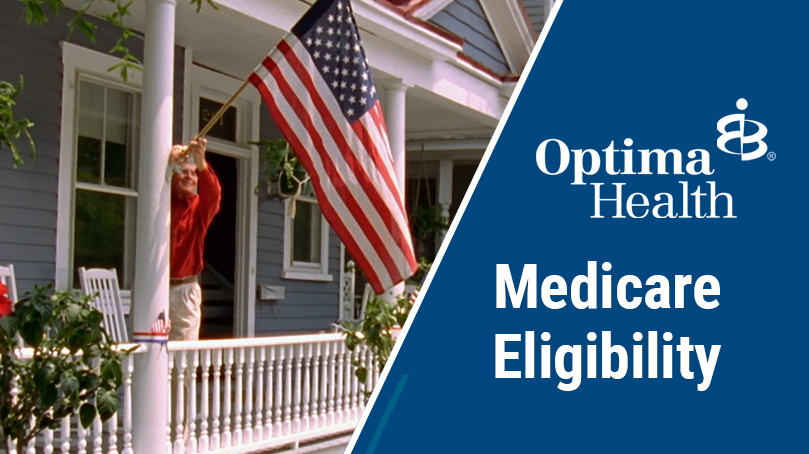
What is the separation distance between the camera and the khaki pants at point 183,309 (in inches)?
260

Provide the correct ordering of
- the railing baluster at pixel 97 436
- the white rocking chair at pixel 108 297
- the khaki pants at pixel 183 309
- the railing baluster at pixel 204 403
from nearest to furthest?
the railing baluster at pixel 97 436
the railing baluster at pixel 204 403
the khaki pants at pixel 183 309
the white rocking chair at pixel 108 297

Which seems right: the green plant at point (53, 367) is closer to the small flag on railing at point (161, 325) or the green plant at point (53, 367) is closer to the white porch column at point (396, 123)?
the small flag on railing at point (161, 325)

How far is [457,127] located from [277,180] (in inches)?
110

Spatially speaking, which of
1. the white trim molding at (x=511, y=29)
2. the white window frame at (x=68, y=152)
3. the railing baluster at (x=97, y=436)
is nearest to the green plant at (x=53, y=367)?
the railing baluster at (x=97, y=436)

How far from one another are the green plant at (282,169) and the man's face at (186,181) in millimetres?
2683

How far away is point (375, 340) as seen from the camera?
593 centimetres

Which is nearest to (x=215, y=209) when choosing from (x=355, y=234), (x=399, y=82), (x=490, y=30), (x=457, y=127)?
(x=355, y=234)

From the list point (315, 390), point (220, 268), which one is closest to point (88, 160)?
point (315, 390)

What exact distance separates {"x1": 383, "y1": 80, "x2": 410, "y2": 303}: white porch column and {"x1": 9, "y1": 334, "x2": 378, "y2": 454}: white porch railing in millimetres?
975

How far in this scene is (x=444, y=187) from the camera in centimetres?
1360

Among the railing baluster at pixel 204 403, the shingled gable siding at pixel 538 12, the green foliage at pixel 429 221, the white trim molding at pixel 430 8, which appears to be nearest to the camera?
the railing baluster at pixel 204 403

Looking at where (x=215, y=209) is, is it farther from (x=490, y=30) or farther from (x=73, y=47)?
(x=490, y=30)

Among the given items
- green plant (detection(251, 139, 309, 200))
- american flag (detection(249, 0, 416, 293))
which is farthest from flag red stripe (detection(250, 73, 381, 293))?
green plant (detection(251, 139, 309, 200))

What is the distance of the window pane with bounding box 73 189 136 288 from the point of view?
7406mm
